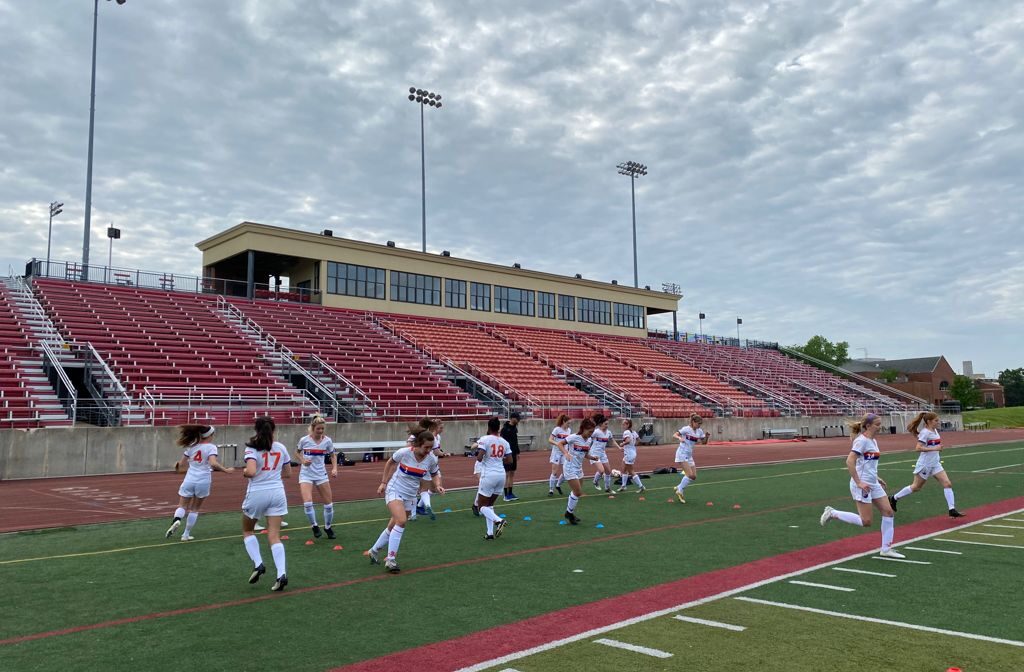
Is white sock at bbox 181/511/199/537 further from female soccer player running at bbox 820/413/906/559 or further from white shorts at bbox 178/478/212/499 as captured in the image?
female soccer player running at bbox 820/413/906/559

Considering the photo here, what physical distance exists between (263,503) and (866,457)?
7.99 metres

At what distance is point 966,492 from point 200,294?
114ft

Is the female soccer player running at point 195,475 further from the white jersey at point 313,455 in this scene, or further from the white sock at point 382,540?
the white sock at point 382,540

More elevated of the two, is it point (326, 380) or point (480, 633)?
point (326, 380)

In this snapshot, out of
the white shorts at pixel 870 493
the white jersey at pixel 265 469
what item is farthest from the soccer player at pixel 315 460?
the white shorts at pixel 870 493

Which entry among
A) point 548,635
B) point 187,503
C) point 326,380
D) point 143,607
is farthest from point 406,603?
point 326,380

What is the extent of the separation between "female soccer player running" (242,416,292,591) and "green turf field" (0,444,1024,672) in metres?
0.36

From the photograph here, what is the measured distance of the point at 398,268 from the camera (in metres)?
44.5

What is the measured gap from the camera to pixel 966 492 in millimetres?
16391

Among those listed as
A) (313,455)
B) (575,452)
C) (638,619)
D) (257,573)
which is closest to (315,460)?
(313,455)

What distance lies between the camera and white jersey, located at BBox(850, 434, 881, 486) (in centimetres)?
977

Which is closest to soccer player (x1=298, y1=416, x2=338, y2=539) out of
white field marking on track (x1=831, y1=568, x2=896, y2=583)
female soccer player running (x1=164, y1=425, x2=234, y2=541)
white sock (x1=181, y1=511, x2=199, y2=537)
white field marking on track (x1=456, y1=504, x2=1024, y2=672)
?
female soccer player running (x1=164, y1=425, x2=234, y2=541)

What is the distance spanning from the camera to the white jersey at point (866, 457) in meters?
9.77

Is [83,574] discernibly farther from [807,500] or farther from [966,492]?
[966,492]
